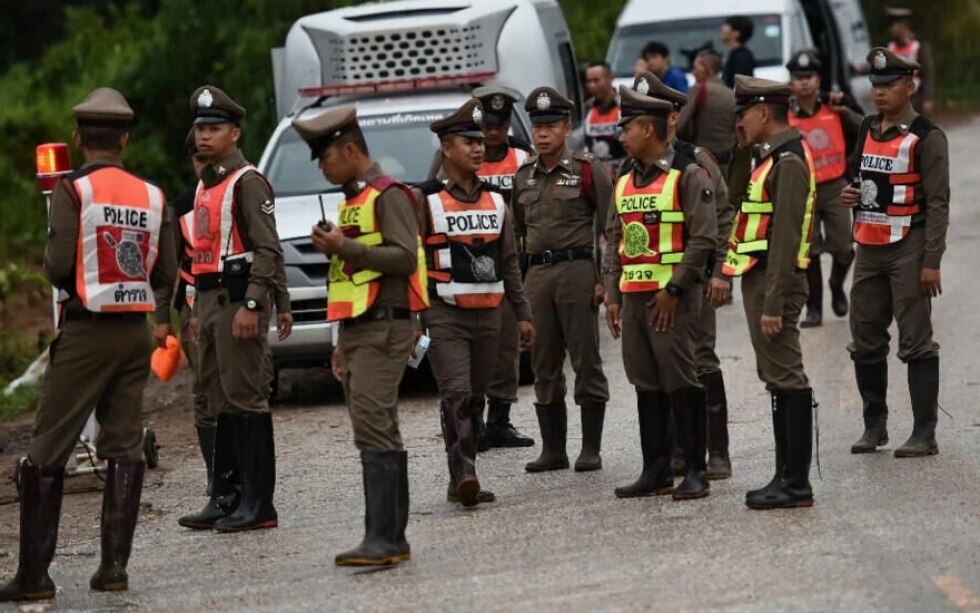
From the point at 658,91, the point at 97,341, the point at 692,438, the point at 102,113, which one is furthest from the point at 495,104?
the point at 97,341

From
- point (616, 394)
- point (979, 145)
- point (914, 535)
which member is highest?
point (914, 535)

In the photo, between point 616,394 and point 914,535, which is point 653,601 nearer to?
point 914,535

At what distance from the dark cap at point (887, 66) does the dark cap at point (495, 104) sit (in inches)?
80.2

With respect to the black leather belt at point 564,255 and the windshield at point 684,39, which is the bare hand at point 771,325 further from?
the windshield at point 684,39

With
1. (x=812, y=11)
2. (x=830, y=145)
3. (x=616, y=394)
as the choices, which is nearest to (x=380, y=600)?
(x=616, y=394)

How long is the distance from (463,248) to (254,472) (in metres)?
1.51

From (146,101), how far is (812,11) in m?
8.71

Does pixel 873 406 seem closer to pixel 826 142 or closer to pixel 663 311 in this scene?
pixel 663 311

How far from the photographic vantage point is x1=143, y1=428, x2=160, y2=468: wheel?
38.7ft

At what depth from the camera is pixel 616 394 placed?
44.4 feet

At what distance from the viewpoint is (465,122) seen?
391 inches

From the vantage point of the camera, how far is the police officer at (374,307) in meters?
8.62

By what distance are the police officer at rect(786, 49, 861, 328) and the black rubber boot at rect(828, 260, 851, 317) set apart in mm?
323

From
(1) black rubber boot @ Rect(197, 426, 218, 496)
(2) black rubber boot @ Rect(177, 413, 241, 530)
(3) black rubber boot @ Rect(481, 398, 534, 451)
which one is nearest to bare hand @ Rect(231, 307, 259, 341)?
(2) black rubber boot @ Rect(177, 413, 241, 530)
